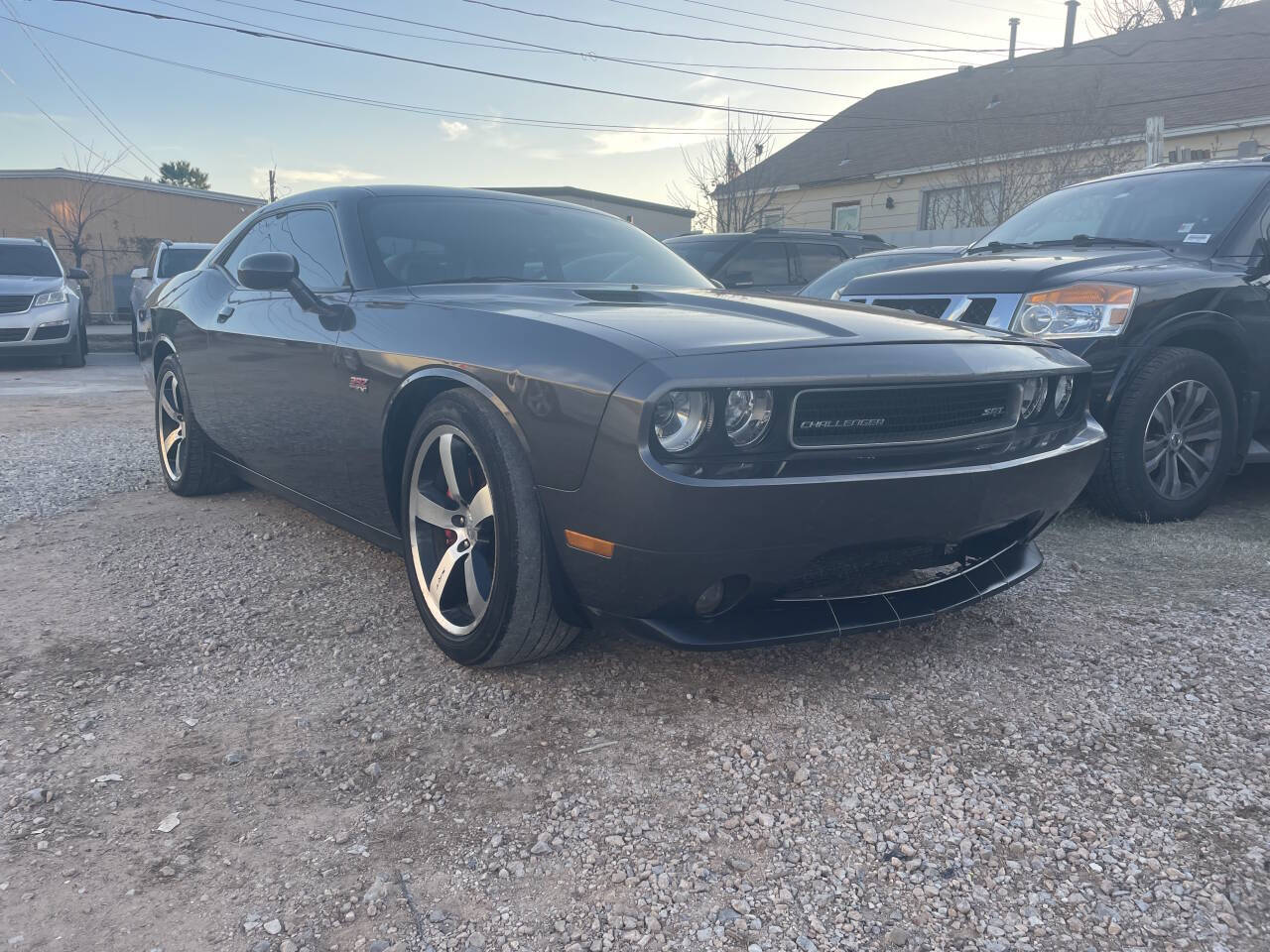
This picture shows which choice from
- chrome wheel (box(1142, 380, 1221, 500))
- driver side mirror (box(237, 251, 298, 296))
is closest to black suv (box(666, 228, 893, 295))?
chrome wheel (box(1142, 380, 1221, 500))

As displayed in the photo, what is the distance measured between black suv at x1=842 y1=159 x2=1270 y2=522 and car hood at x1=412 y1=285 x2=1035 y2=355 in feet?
4.28

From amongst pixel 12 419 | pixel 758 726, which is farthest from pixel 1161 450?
pixel 12 419

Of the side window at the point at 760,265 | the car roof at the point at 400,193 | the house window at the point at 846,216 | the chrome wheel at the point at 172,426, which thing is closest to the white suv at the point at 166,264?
the side window at the point at 760,265

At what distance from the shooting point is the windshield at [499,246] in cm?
337

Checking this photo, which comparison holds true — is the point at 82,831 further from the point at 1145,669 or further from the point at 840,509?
the point at 1145,669

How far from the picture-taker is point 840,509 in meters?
2.24

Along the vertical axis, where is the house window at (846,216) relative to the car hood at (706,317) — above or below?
above

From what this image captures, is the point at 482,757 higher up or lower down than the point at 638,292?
lower down

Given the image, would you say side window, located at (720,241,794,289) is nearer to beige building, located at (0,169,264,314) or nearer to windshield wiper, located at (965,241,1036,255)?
windshield wiper, located at (965,241,1036,255)

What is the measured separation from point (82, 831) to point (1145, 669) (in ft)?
8.76

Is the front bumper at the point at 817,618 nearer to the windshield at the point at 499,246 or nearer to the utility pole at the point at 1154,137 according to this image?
the windshield at the point at 499,246

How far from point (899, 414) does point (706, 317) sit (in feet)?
1.93

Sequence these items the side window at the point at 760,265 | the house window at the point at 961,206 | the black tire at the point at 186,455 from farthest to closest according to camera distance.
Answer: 1. the house window at the point at 961,206
2. the side window at the point at 760,265
3. the black tire at the point at 186,455

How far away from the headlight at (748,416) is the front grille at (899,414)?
0.22 feet
